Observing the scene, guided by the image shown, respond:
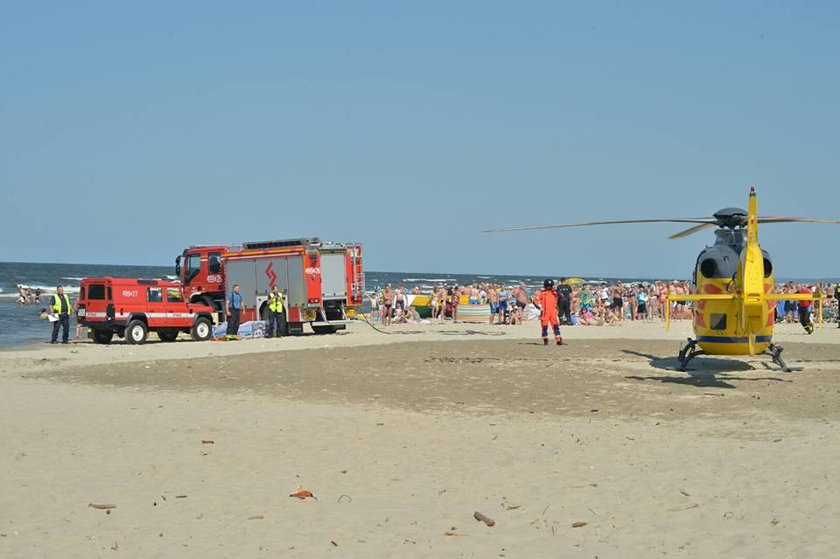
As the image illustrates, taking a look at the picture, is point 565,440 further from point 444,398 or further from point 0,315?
point 0,315

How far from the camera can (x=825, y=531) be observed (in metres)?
7.09

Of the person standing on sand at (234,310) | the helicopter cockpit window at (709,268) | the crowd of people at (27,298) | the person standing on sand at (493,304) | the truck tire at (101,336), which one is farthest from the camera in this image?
the crowd of people at (27,298)

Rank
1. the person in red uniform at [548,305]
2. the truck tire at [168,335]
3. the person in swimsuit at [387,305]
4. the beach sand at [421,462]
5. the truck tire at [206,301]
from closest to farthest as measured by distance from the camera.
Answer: the beach sand at [421,462] < the person in red uniform at [548,305] < the truck tire at [168,335] < the truck tire at [206,301] < the person in swimsuit at [387,305]

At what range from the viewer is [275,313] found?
29578 millimetres

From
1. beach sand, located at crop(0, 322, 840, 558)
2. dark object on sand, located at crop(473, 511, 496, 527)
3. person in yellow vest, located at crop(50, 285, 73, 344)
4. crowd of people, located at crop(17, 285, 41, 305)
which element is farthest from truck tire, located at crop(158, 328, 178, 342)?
crowd of people, located at crop(17, 285, 41, 305)

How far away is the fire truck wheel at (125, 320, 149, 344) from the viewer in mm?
27547

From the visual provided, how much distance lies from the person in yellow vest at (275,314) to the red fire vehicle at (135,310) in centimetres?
199

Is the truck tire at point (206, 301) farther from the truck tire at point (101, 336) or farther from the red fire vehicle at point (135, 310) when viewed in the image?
the truck tire at point (101, 336)

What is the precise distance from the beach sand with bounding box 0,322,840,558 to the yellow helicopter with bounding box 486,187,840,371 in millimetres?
681

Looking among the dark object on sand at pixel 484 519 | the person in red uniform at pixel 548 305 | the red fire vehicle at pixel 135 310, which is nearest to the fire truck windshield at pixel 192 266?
the red fire vehicle at pixel 135 310

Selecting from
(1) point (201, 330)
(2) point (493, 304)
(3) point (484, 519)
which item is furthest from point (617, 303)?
(3) point (484, 519)

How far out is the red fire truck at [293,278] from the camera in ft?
99.9

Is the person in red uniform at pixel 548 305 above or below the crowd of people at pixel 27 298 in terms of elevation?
below

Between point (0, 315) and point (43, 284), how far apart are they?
143 feet
